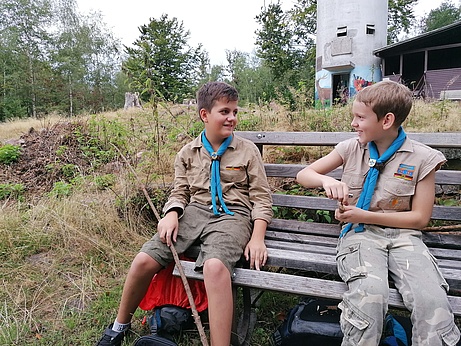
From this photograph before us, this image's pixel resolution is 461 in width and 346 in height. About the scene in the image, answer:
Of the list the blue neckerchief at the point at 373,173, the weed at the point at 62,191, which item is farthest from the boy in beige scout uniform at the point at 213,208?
the weed at the point at 62,191

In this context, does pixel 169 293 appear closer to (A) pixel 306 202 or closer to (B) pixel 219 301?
(B) pixel 219 301

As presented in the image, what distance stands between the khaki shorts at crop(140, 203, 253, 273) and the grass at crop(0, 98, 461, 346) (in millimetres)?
565

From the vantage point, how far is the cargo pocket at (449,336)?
4.56 ft

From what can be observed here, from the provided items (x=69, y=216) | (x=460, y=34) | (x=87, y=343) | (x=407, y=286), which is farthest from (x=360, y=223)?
(x=460, y=34)

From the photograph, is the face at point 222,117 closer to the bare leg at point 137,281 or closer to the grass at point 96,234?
the bare leg at point 137,281

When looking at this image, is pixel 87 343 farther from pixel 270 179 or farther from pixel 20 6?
pixel 20 6

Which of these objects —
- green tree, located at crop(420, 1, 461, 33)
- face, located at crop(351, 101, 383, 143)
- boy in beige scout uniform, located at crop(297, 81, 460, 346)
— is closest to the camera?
boy in beige scout uniform, located at crop(297, 81, 460, 346)

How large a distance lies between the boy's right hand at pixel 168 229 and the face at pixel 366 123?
3.89 feet

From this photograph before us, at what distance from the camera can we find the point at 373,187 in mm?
1868

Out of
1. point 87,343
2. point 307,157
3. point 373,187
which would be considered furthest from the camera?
point 307,157

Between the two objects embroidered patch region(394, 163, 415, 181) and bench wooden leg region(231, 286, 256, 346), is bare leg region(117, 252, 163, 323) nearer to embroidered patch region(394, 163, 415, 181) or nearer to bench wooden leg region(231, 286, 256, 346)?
bench wooden leg region(231, 286, 256, 346)

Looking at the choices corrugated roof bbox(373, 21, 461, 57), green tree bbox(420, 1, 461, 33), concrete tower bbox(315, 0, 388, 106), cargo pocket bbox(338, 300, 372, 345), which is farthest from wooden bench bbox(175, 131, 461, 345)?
green tree bbox(420, 1, 461, 33)

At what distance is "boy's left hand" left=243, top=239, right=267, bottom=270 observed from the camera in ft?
6.33

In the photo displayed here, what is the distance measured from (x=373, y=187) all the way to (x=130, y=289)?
1.46m
